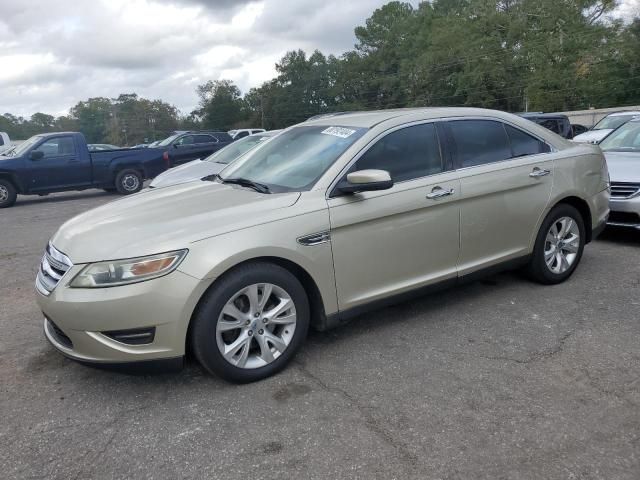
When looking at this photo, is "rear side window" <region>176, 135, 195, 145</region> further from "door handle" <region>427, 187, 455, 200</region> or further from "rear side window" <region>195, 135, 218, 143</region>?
"door handle" <region>427, 187, 455, 200</region>

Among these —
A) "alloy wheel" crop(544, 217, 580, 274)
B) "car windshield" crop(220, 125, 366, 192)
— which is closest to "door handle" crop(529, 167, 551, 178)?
"alloy wheel" crop(544, 217, 580, 274)

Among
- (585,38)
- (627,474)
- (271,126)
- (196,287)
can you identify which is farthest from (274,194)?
(271,126)

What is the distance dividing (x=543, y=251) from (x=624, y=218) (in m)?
2.16

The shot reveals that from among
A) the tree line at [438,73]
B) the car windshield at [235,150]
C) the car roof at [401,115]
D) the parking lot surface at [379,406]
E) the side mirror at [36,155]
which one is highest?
the tree line at [438,73]

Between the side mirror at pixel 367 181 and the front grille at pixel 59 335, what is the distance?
1949mm

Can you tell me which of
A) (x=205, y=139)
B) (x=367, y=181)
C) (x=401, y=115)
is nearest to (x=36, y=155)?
(x=205, y=139)

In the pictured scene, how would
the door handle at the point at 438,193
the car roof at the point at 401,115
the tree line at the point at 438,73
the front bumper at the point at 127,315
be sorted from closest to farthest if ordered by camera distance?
1. the front bumper at the point at 127,315
2. the door handle at the point at 438,193
3. the car roof at the point at 401,115
4. the tree line at the point at 438,73

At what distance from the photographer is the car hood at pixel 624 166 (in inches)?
245

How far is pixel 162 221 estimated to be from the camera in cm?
333

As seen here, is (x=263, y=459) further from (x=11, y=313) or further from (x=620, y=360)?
(x=11, y=313)

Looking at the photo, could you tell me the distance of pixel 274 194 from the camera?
365cm

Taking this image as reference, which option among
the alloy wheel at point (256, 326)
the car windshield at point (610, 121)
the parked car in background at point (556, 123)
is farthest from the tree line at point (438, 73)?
the alloy wheel at point (256, 326)

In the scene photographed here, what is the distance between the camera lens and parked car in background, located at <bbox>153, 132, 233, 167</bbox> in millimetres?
15789

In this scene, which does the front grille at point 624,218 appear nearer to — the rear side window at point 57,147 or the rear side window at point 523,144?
the rear side window at point 523,144
